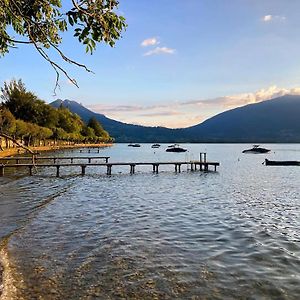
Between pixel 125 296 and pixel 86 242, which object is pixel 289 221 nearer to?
pixel 86 242

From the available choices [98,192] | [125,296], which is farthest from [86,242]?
[98,192]

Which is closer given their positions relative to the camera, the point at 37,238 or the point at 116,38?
the point at 116,38

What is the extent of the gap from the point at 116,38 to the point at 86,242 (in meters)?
10.1

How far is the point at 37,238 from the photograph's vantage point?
14617mm

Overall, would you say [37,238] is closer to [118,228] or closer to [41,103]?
[118,228]

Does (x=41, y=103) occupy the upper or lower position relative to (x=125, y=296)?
upper

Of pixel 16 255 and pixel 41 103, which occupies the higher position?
pixel 41 103

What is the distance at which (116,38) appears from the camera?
5.70 metres

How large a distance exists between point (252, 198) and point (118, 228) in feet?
50.2

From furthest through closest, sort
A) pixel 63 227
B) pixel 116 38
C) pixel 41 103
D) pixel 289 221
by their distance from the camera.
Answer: pixel 41 103 → pixel 289 221 → pixel 63 227 → pixel 116 38

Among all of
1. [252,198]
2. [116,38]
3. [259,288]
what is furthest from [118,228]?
[252,198]

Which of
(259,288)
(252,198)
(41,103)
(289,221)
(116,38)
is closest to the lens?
(116,38)

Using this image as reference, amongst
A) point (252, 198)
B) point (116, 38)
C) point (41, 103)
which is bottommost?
point (252, 198)

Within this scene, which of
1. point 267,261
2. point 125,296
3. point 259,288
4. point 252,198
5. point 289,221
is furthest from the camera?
point 252,198
